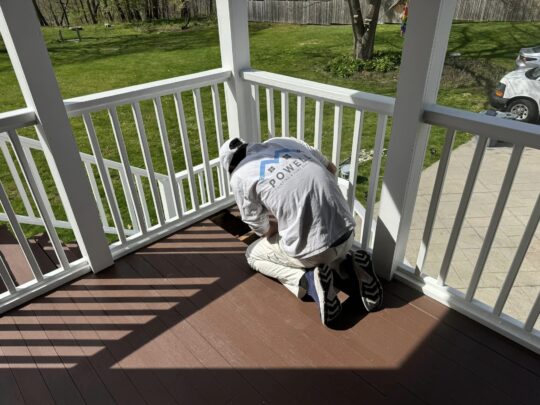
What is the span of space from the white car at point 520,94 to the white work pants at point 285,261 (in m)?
1.42

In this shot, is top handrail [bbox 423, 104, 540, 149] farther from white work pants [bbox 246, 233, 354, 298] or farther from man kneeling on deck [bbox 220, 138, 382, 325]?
white work pants [bbox 246, 233, 354, 298]

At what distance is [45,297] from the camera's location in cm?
222

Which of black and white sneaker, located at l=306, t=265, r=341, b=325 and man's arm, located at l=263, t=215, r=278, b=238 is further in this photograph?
man's arm, located at l=263, t=215, r=278, b=238

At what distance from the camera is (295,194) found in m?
1.72

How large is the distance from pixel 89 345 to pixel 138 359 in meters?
0.29

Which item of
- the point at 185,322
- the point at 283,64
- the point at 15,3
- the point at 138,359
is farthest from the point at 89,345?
the point at 283,64

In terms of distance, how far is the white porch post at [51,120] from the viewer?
161 cm

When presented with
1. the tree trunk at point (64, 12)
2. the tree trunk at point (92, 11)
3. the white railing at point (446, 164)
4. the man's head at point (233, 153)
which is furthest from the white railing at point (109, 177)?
the tree trunk at point (92, 11)

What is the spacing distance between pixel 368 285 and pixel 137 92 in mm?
1698

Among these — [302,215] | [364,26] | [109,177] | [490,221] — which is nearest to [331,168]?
[302,215]

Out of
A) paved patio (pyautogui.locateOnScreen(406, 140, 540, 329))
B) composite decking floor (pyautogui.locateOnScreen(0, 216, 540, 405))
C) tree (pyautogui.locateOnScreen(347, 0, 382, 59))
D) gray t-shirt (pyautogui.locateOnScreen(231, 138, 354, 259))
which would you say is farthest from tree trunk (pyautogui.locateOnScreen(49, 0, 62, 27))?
gray t-shirt (pyautogui.locateOnScreen(231, 138, 354, 259))

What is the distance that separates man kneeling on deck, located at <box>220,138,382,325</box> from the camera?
1732 mm

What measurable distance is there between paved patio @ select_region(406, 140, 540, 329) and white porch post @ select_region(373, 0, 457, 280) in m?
1.50

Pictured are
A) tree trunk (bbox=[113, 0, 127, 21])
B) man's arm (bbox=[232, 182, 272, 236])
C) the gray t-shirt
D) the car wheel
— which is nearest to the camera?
the gray t-shirt
